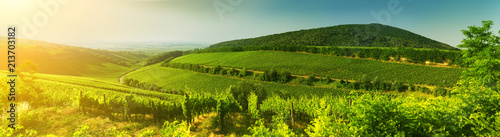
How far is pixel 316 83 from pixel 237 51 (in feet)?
191

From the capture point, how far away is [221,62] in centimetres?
8762

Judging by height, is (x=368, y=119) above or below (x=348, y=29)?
below

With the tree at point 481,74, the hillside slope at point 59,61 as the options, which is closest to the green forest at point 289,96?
the tree at point 481,74

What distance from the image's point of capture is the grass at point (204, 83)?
55.0 metres

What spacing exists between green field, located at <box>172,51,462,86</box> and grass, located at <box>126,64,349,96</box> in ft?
32.2

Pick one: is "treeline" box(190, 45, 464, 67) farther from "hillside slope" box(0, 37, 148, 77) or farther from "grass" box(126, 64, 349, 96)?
"hillside slope" box(0, 37, 148, 77)

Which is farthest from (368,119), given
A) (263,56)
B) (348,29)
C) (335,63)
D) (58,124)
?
(348,29)

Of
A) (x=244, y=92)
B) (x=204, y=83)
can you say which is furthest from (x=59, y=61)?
(x=244, y=92)

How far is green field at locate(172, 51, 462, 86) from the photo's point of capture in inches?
2143

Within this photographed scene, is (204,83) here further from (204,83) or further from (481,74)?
(481,74)

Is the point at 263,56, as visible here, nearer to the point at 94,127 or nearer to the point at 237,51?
the point at 237,51

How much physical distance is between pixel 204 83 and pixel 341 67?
4975cm

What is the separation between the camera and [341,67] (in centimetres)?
6744

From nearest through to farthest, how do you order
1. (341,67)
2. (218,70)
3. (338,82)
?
1. (338,82)
2. (341,67)
3. (218,70)
